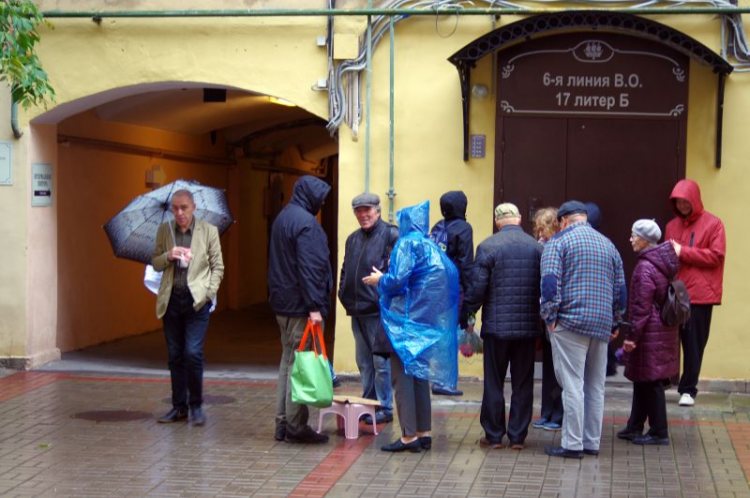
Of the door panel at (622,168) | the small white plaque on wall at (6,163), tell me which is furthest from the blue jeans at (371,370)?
the small white plaque on wall at (6,163)

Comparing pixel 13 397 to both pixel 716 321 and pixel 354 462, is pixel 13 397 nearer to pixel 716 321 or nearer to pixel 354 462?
pixel 354 462

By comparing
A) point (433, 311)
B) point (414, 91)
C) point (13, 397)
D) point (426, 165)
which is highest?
point (414, 91)

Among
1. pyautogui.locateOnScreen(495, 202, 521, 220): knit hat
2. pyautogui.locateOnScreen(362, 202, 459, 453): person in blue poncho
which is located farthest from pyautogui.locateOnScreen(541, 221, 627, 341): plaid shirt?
pyautogui.locateOnScreen(362, 202, 459, 453): person in blue poncho

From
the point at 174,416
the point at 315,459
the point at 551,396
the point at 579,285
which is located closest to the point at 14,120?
the point at 174,416

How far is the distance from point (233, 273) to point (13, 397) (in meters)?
8.73

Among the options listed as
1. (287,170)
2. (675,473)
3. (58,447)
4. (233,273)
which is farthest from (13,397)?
(287,170)

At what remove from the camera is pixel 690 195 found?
10.1 m

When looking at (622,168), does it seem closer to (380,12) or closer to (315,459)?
(380,12)

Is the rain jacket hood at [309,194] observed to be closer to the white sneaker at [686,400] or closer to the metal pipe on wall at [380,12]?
the metal pipe on wall at [380,12]

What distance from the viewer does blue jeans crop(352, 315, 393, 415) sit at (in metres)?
9.13

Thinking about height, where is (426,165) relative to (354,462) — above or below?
above

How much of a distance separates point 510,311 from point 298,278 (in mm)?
1506

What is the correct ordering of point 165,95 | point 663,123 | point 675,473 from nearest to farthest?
point 675,473, point 663,123, point 165,95

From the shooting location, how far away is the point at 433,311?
27.0 feet
